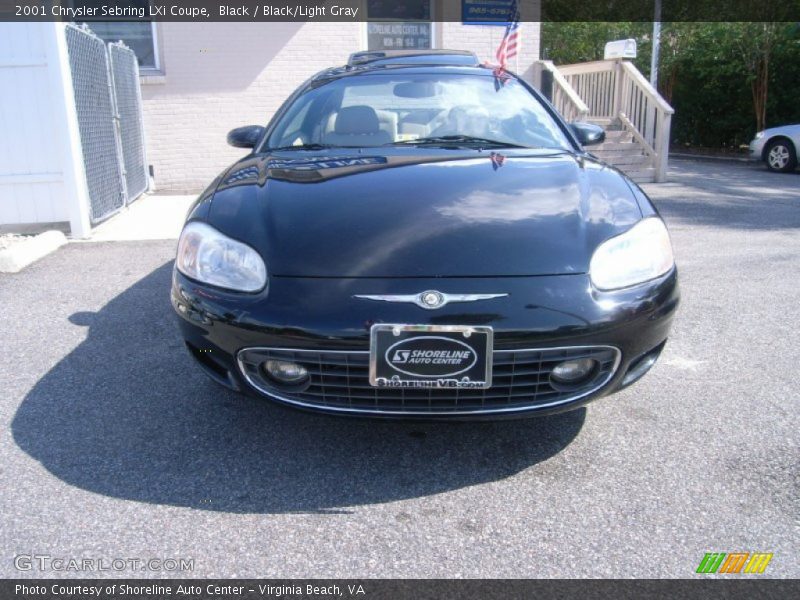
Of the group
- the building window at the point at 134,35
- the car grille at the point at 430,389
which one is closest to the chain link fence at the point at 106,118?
the building window at the point at 134,35

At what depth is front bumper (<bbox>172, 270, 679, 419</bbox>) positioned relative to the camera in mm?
2051

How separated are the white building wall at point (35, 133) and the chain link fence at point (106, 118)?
220 mm

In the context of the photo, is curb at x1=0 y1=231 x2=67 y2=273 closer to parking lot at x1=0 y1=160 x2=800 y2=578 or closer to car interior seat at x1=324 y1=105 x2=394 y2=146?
parking lot at x1=0 y1=160 x2=800 y2=578

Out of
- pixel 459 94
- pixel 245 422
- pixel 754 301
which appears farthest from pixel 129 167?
pixel 754 301

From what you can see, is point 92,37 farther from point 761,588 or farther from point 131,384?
point 761,588

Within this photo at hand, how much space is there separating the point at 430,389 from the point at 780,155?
1222 cm

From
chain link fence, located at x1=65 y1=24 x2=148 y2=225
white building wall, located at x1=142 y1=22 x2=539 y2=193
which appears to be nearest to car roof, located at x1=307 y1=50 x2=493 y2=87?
chain link fence, located at x1=65 y1=24 x2=148 y2=225

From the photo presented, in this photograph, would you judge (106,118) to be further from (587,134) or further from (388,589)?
(388,589)

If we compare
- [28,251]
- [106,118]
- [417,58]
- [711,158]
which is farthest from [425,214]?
[711,158]

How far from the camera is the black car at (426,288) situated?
206 cm

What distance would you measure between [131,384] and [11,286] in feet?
6.94

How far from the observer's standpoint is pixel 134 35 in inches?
358

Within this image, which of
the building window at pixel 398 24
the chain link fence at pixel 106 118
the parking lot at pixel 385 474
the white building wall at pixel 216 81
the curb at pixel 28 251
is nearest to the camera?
the parking lot at pixel 385 474

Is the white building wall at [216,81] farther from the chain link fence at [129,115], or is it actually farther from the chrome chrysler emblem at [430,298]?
the chrome chrysler emblem at [430,298]
